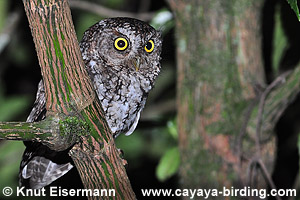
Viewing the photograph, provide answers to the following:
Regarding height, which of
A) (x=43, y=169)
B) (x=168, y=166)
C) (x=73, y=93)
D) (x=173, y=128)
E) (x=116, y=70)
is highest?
(x=116, y=70)

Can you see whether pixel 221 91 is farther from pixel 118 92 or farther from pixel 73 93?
pixel 73 93

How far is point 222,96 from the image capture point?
2707mm

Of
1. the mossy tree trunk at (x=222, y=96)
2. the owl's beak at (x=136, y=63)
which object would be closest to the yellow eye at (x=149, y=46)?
the owl's beak at (x=136, y=63)

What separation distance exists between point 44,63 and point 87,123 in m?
0.26

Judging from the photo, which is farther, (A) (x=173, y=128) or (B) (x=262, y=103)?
(A) (x=173, y=128)

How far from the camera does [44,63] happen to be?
4.80ft

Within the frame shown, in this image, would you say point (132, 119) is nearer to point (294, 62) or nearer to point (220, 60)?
point (220, 60)

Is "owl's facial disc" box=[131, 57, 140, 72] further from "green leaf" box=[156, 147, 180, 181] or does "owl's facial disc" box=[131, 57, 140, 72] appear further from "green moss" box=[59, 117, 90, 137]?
"green moss" box=[59, 117, 90, 137]

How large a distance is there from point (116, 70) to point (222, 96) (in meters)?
0.72

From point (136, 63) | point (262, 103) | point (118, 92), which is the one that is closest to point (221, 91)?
point (262, 103)

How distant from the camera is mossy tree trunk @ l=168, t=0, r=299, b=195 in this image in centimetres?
266

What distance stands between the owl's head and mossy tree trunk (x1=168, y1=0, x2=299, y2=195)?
39cm

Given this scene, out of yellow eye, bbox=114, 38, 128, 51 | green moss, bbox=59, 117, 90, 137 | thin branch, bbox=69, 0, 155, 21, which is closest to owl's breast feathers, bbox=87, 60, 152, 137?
yellow eye, bbox=114, 38, 128, 51

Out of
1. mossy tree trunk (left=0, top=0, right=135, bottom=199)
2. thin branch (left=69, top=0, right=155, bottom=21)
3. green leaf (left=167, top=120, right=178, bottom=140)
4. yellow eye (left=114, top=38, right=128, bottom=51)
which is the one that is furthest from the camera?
thin branch (left=69, top=0, right=155, bottom=21)
